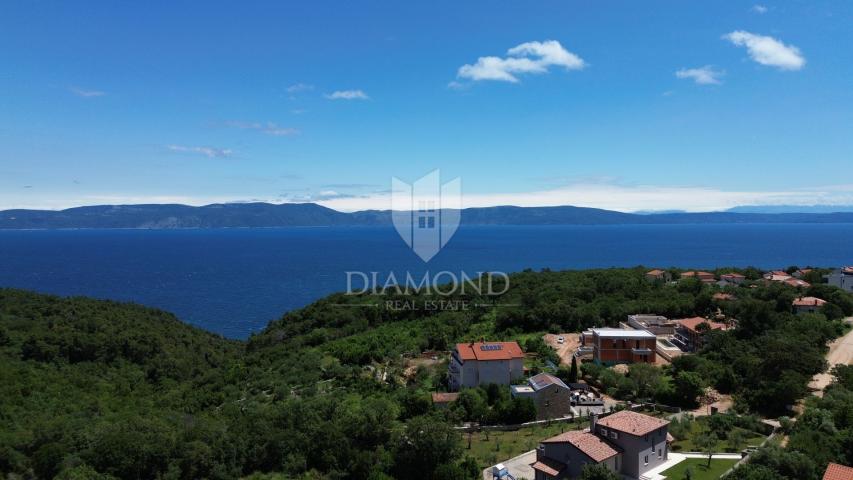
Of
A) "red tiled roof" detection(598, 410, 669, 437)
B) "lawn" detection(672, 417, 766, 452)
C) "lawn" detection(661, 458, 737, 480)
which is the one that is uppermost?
"red tiled roof" detection(598, 410, 669, 437)

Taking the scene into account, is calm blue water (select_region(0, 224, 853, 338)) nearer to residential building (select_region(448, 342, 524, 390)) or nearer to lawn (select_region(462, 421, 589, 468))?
residential building (select_region(448, 342, 524, 390))

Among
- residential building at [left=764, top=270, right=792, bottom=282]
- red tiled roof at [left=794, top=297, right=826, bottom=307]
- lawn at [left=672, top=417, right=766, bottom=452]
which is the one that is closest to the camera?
lawn at [left=672, top=417, right=766, bottom=452]

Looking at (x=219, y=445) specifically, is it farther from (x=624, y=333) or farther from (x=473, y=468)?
(x=624, y=333)

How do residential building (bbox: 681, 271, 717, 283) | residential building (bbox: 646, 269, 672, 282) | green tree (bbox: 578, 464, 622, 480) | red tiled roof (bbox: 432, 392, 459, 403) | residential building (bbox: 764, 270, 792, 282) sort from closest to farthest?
green tree (bbox: 578, 464, 622, 480) < red tiled roof (bbox: 432, 392, 459, 403) < residential building (bbox: 764, 270, 792, 282) < residential building (bbox: 681, 271, 717, 283) < residential building (bbox: 646, 269, 672, 282)

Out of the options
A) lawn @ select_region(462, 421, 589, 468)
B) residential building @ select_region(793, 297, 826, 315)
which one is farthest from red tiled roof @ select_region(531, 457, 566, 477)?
residential building @ select_region(793, 297, 826, 315)

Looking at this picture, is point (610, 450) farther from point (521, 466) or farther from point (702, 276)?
point (702, 276)

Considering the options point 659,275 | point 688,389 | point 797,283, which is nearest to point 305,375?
point 688,389
